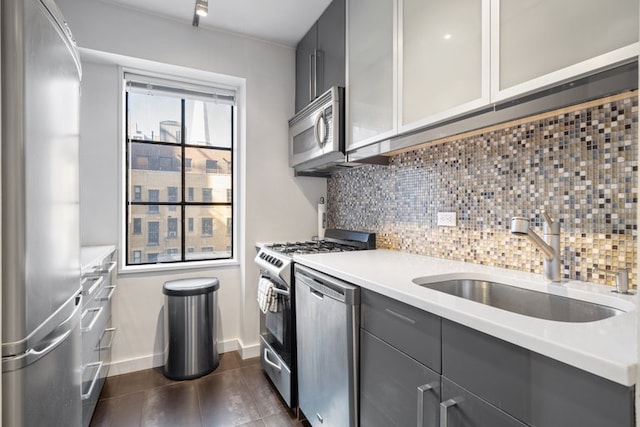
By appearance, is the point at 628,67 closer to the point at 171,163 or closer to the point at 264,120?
the point at 264,120

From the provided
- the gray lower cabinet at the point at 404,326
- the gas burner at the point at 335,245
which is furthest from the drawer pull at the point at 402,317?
the gas burner at the point at 335,245

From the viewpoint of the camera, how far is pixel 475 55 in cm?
120

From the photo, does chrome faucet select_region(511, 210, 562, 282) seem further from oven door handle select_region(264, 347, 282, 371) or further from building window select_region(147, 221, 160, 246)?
building window select_region(147, 221, 160, 246)

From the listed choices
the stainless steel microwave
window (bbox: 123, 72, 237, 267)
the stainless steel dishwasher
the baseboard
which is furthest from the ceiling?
the baseboard

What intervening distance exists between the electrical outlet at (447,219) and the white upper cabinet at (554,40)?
723mm

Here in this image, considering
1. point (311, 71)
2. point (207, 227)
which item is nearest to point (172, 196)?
point (207, 227)

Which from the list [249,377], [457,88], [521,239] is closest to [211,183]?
[249,377]

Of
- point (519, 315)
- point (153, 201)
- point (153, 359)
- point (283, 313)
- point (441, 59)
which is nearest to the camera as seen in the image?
point (519, 315)

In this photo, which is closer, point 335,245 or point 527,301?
point 527,301

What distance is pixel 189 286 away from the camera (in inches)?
95.4

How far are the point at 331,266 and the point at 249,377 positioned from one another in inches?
55.4

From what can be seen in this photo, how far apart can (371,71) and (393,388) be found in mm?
1558

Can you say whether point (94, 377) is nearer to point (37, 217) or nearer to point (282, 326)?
point (282, 326)

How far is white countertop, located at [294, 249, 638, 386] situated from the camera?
0.62 meters
